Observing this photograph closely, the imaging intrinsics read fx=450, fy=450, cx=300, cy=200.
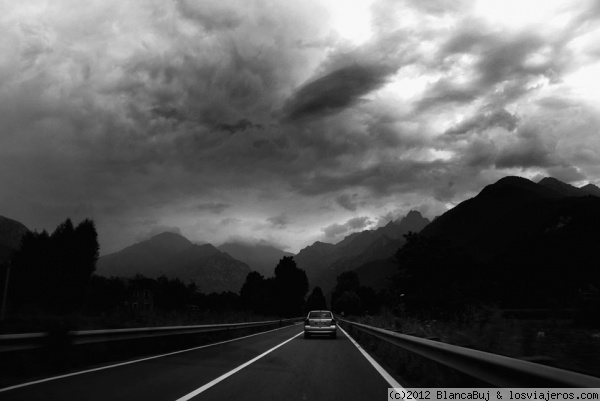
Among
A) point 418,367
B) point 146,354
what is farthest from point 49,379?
point 418,367

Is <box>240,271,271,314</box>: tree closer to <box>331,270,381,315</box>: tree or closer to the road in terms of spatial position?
<box>331,270,381,315</box>: tree

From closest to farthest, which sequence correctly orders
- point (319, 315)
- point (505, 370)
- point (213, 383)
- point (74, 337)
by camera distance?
1. point (505, 370)
2. point (213, 383)
3. point (74, 337)
4. point (319, 315)

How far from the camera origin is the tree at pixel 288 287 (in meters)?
116

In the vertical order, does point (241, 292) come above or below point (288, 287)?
below

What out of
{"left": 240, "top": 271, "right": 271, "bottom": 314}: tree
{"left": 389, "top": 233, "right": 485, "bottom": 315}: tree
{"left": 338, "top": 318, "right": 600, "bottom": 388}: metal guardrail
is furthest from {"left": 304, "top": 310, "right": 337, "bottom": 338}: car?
{"left": 240, "top": 271, "right": 271, "bottom": 314}: tree

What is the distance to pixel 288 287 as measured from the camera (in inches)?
4628

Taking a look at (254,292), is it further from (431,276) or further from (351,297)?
(431,276)

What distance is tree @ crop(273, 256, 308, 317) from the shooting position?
380 feet

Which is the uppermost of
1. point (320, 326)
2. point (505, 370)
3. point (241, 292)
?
point (505, 370)

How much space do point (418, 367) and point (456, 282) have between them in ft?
207

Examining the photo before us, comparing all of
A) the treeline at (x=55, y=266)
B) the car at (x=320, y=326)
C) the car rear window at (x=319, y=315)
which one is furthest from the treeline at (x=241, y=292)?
the car at (x=320, y=326)

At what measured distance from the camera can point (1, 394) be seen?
6.53 metres

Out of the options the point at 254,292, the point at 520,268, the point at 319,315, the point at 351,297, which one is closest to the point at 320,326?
the point at 319,315

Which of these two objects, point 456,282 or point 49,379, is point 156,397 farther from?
point 456,282
